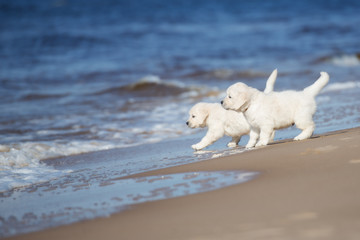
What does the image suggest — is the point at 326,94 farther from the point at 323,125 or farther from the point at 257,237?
the point at 257,237

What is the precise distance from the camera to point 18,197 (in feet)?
19.4

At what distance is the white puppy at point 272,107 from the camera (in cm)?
689

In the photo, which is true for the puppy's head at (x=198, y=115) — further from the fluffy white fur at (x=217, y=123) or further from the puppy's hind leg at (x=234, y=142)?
the puppy's hind leg at (x=234, y=142)

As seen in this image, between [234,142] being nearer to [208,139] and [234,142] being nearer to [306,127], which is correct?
[208,139]

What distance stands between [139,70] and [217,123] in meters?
13.7

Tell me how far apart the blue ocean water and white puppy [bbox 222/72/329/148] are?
2.73ft

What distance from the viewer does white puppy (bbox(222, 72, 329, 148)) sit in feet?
22.6

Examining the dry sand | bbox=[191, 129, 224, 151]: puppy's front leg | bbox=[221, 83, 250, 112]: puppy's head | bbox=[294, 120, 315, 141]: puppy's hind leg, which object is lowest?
the dry sand

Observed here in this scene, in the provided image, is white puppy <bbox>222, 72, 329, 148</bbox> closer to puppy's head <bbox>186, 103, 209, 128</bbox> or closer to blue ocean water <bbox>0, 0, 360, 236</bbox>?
blue ocean water <bbox>0, 0, 360, 236</bbox>

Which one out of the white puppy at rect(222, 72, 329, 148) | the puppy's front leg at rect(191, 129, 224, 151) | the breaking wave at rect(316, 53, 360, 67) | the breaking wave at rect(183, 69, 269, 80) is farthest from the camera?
the breaking wave at rect(316, 53, 360, 67)

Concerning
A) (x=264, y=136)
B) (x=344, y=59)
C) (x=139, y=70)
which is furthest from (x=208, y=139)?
(x=344, y=59)

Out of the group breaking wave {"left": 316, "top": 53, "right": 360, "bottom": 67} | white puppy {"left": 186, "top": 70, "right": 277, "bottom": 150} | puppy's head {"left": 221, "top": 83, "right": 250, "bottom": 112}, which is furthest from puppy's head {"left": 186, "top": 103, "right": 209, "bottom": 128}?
breaking wave {"left": 316, "top": 53, "right": 360, "bottom": 67}

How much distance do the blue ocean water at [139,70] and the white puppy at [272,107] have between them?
0.83 m

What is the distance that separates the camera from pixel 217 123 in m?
8.00
